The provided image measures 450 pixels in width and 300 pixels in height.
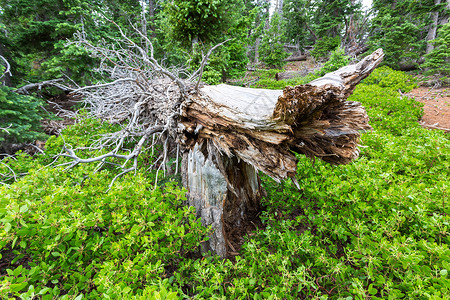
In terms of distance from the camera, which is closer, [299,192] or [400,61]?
[299,192]

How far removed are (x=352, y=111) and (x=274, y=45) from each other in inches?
663

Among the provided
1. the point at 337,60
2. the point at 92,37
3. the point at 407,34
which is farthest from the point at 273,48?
the point at 92,37

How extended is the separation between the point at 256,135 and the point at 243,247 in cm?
130

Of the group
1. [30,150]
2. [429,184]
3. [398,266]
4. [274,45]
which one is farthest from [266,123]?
[274,45]

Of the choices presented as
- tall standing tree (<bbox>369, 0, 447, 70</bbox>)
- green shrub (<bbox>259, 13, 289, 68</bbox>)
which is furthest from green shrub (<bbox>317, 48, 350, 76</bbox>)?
green shrub (<bbox>259, 13, 289, 68</bbox>)

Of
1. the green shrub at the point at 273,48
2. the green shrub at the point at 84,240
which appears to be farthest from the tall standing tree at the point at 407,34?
the green shrub at the point at 84,240

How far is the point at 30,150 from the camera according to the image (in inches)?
220

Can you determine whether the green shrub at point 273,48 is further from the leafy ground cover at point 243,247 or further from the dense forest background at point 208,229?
the leafy ground cover at point 243,247

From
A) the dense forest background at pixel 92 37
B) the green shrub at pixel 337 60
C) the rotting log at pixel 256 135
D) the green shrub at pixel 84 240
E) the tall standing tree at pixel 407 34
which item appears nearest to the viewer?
the green shrub at pixel 84 240

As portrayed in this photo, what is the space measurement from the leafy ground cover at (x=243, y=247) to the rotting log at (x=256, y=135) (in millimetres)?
414

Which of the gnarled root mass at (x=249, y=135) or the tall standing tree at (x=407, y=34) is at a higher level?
the tall standing tree at (x=407, y=34)

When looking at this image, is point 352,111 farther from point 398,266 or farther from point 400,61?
point 400,61

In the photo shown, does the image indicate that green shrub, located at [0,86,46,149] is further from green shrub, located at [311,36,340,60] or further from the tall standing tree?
green shrub, located at [311,36,340,60]

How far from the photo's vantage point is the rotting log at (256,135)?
1.65m
